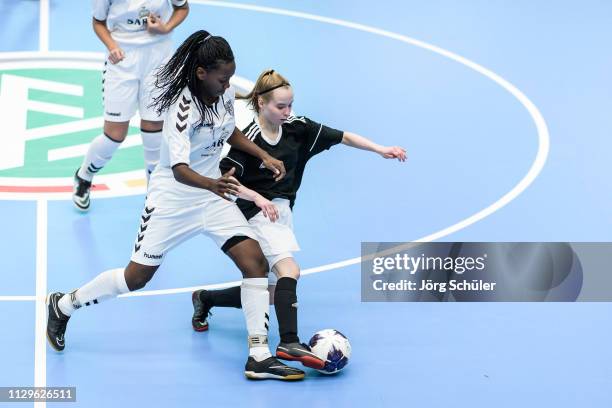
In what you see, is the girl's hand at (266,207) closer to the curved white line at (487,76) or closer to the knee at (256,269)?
the knee at (256,269)

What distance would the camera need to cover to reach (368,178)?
972cm

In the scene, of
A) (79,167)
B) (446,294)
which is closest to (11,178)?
(79,167)

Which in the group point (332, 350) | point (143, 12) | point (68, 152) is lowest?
point (332, 350)

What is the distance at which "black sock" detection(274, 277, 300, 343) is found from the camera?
6668 mm

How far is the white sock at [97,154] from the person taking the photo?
8852mm

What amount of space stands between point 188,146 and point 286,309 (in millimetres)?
1213

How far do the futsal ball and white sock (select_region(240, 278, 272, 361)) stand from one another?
31 cm

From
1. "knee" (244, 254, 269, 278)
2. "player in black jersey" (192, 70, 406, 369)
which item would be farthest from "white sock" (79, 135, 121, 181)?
"knee" (244, 254, 269, 278)

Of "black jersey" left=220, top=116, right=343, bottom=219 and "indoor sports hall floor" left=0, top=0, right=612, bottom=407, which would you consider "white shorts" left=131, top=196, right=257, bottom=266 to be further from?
"indoor sports hall floor" left=0, top=0, right=612, bottom=407

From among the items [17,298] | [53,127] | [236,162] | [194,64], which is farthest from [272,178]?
[53,127]

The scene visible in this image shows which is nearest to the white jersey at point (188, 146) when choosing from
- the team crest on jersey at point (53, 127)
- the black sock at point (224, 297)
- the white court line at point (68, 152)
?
the black sock at point (224, 297)

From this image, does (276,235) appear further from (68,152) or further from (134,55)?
(68,152)

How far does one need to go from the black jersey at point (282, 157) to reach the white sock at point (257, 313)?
592mm

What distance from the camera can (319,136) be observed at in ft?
23.6
